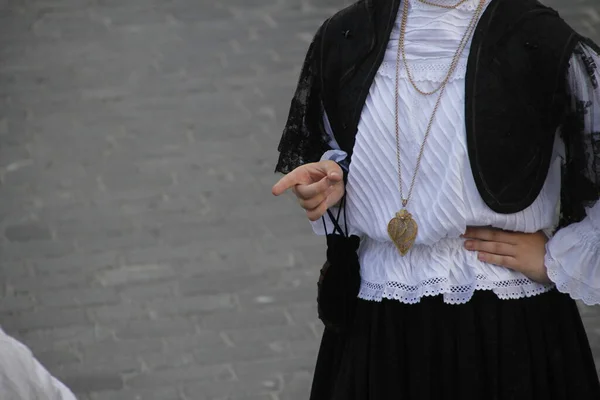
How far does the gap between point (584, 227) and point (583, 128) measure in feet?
0.67

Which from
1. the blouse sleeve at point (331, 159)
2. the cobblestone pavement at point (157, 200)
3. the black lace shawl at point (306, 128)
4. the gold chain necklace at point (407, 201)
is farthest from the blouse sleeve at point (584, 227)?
the cobblestone pavement at point (157, 200)

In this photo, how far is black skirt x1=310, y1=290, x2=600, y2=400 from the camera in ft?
6.98

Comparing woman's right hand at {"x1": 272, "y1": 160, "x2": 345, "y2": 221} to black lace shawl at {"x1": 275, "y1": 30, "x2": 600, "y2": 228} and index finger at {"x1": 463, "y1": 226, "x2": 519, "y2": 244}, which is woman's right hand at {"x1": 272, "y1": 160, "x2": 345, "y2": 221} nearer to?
index finger at {"x1": 463, "y1": 226, "x2": 519, "y2": 244}

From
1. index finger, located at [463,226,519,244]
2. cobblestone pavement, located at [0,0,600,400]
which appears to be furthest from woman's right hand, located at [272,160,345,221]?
cobblestone pavement, located at [0,0,600,400]

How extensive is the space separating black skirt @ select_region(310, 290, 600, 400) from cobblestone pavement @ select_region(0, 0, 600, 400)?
234cm

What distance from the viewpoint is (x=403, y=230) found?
7.05 feet

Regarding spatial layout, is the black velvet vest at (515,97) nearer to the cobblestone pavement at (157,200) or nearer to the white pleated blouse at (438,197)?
the white pleated blouse at (438,197)

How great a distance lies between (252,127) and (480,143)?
256cm

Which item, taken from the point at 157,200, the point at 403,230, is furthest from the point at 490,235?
the point at 157,200

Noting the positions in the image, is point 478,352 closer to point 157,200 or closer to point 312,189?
point 312,189

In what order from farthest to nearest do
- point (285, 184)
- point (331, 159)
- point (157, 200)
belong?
point (157, 200), point (331, 159), point (285, 184)

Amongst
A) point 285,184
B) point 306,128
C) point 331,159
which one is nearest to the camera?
point 285,184

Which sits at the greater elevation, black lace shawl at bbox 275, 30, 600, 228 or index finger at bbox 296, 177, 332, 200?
black lace shawl at bbox 275, 30, 600, 228

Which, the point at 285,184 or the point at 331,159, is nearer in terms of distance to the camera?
the point at 285,184
